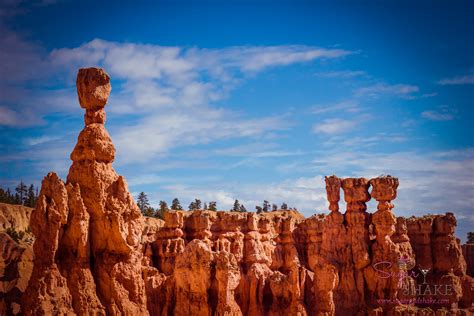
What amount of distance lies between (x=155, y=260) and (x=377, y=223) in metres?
18.4

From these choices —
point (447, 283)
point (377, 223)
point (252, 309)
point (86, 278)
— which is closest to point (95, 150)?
point (86, 278)

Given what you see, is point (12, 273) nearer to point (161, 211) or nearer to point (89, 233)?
point (89, 233)

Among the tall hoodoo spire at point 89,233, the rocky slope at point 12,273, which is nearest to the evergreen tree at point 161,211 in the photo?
the rocky slope at point 12,273

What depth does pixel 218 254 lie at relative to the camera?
114 ft

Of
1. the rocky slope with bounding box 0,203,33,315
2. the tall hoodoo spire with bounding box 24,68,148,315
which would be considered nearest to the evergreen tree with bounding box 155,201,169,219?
the rocky slope with bounding box 0,203,33,315

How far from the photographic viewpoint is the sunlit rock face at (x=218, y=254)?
23.6 metres

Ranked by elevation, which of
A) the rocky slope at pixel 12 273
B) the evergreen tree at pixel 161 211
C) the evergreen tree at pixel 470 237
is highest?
the evergreen tree at pixel 161 211

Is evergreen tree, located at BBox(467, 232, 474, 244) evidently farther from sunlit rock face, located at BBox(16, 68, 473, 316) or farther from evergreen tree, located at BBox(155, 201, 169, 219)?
evergreen tree, located at BBox(155, 201, 169, 219)

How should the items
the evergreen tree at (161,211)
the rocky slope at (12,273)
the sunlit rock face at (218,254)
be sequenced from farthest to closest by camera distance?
the evergreen tree at (161,211) → the rocky slope at (12,273) → the sunlit rock face at (218,254)

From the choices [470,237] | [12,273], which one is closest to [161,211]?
[470,237]

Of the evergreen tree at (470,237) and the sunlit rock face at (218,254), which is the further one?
the evergreen tree at (470,237)

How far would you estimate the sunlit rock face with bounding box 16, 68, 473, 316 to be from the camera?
23641 mm

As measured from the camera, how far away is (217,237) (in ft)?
178

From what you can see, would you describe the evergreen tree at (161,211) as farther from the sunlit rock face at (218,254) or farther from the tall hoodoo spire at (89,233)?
the tall hoodoo spire at (89,233)
